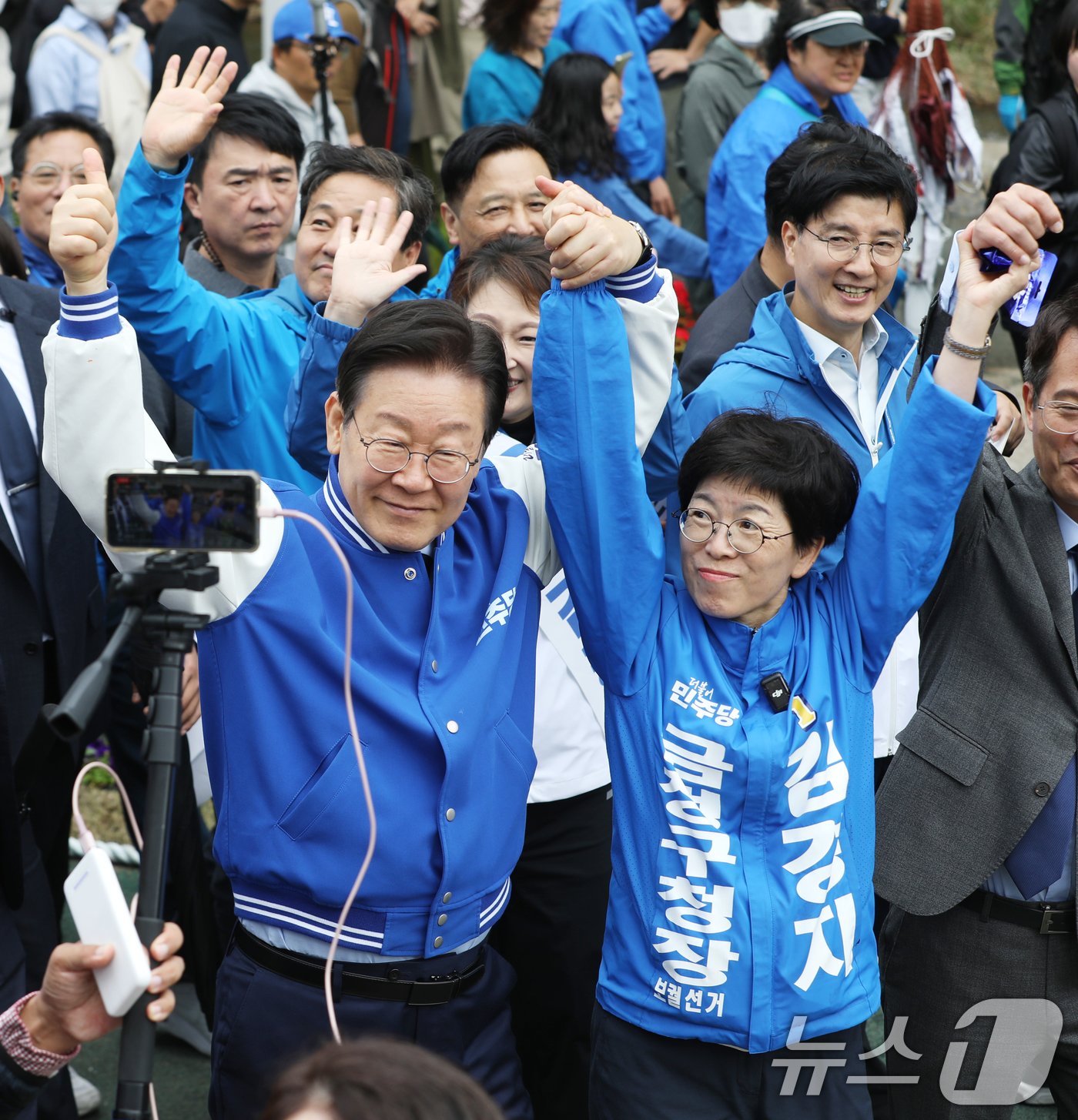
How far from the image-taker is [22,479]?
11.3ft

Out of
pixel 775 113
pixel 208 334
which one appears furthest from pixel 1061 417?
pixel 775 113

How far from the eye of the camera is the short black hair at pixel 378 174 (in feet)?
12.5

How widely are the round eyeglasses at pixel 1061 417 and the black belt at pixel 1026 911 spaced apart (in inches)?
36.9

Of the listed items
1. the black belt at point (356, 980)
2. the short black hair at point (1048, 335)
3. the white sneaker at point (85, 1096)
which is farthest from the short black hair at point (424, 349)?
the white sneaker at point (85, 1096)

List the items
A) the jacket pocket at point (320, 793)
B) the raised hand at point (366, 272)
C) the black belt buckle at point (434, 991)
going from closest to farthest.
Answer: the jacket pocket at point (320, 793)
the black belt buckle at point (434, 991)
the raised hand at point (366, 272)

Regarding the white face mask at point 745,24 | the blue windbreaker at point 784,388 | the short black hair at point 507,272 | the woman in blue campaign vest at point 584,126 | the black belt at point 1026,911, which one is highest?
the white face mask at point 745,24

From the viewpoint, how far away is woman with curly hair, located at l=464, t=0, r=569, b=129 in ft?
23.0

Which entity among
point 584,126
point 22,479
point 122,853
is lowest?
point 122,853

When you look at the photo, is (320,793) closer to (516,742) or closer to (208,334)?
(516,742)

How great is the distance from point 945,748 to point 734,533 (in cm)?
74

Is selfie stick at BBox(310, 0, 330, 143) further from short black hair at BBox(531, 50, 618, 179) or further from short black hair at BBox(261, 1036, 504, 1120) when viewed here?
short black hair at BBox(261, 1036, 504, 1120)

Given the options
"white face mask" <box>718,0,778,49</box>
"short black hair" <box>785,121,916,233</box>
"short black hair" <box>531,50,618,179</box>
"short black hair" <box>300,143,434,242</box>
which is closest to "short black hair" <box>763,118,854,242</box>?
"short black hair" <box>785,121,916,233</box>

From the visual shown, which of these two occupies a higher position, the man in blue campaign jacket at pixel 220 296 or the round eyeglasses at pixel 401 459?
the man in blue campaign jacket at pixel 220 296

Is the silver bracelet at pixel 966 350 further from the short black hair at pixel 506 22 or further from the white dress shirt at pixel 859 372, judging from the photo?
the short black hair at pixel 506 22
